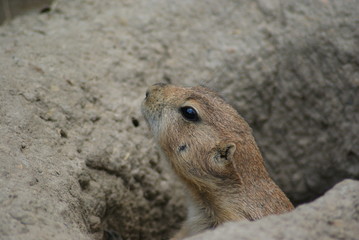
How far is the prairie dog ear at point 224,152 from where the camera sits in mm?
3598

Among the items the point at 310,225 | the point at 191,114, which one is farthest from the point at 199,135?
the point at 310,225

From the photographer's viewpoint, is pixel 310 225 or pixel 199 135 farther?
pixel 199 135

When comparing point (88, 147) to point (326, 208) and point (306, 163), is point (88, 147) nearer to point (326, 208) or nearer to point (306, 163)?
point (326, 208)

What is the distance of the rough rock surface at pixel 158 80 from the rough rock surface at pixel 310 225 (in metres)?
1.41

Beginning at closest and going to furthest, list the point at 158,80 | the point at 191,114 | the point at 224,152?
the point at 224,152
the point at 191,114
the point at 158,80

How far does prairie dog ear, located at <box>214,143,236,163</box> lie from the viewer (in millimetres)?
3598

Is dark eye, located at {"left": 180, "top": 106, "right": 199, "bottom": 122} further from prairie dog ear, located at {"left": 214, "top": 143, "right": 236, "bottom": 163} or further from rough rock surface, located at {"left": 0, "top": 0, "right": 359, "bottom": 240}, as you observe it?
rough rock surface, located at {"left": 0, "top": 0, "right": 359, "bottom": 240}

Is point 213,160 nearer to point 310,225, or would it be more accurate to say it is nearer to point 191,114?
point 191,114

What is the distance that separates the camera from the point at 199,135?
3.72m

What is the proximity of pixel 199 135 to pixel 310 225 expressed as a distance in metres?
1.24

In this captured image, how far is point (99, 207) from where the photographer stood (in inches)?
155

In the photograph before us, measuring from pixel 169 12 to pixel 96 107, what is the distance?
141 cm

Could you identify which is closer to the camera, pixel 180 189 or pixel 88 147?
pixel 88 147

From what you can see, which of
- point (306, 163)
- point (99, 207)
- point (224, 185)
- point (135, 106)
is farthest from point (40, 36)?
point (306, 163)
